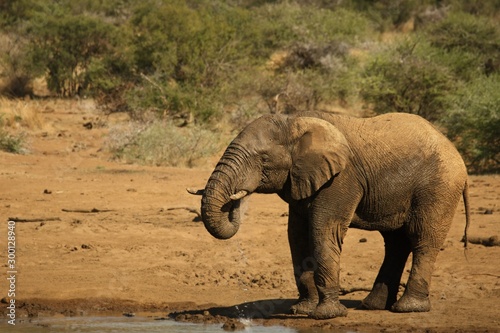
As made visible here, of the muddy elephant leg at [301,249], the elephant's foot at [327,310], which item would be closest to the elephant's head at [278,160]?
the muddy elephant leg at [301,249]

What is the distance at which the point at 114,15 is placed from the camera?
1394 inches

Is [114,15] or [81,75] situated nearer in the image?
[81,75]

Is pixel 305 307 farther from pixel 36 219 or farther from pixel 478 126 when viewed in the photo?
pixel 478 126

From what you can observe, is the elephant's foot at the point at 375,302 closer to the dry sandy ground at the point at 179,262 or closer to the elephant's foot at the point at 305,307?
the dry sandy ground at the point at 179,262

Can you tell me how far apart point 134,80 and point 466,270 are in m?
14.6

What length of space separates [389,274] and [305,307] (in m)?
0.83

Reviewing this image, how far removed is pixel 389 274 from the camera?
27.6 feet

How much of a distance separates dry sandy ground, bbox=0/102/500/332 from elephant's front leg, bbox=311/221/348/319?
0.15m

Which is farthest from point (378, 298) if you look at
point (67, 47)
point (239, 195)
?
point (67, 47)

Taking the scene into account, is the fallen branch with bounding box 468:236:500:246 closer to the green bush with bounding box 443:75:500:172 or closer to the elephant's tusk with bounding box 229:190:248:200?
the elephant's tusk with bounding box 229:190:248:200

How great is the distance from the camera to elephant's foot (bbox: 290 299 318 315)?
8125 millimetres

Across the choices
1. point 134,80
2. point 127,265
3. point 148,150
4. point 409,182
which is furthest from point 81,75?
point 409,182

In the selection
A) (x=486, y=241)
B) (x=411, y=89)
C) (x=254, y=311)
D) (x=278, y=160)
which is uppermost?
(x=411, y=89)

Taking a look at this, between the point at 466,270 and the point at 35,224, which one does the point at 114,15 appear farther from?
the point at 466,270
